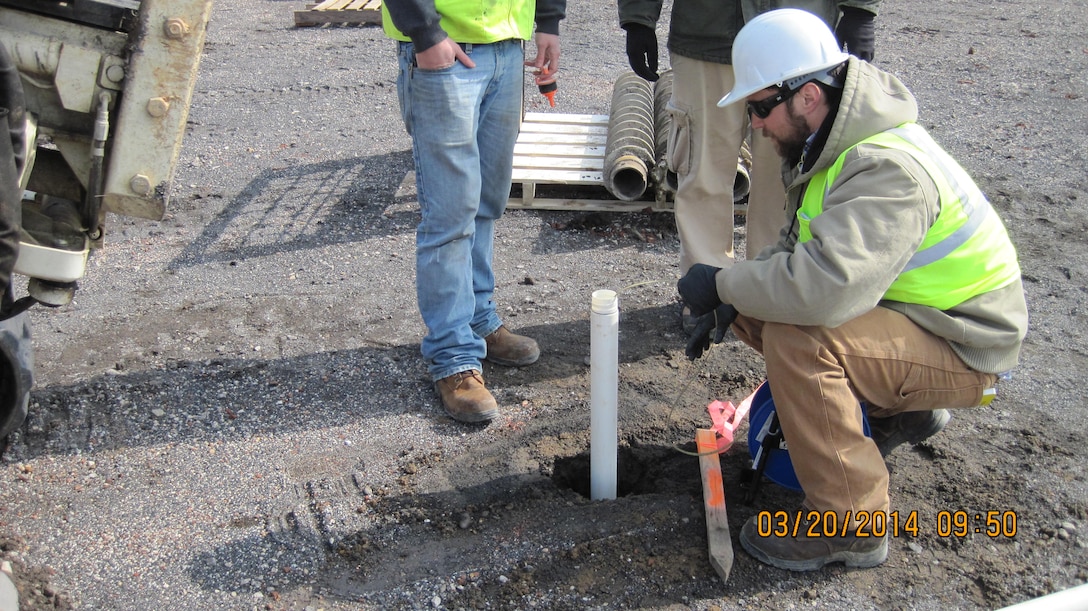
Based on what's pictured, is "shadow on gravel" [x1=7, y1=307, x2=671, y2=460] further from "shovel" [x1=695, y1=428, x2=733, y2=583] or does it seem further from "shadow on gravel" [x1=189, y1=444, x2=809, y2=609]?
"shovel" [x1=695, y1=428, x2=733, y2=583]

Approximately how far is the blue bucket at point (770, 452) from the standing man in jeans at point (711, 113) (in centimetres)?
99

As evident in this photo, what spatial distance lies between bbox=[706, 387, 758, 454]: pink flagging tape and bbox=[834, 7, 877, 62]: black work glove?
1558mm

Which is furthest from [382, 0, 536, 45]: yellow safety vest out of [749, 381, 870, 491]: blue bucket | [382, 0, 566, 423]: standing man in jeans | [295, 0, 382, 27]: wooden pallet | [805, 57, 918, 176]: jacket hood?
[295, 0, 382, 27]: wooden pallet

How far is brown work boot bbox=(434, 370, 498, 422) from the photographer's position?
3436 mm

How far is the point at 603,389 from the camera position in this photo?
2.84 metres

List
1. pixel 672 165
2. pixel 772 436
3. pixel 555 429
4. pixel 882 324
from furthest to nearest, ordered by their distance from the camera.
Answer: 1. pixel 672 165
2. pixel 555 429
3. pixel 772 436
4. pixel 882 324

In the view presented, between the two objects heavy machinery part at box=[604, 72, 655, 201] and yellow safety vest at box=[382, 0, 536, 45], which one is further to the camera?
heavy machinery part at box=[604, 72, 655, 201]

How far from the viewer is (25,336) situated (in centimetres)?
321

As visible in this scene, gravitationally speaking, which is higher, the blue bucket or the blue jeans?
the blue jeans

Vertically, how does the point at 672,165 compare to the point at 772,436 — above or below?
above

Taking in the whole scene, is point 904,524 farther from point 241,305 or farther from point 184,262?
point 184,262

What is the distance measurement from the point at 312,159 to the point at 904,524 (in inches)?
184

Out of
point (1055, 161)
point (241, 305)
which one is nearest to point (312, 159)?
point (241, 305)
